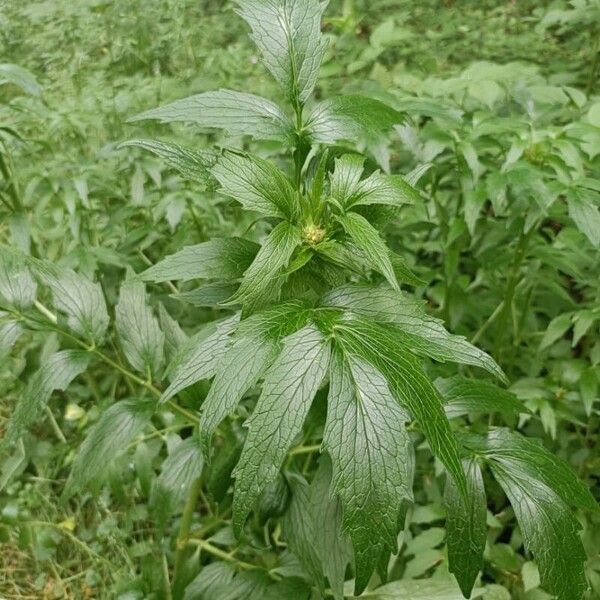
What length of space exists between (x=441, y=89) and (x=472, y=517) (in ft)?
5.36

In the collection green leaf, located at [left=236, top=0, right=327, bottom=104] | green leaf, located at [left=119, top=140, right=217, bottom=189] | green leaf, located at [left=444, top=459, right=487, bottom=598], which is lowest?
green leaf, located at [left=444, top=459, right=487, bottom=598]

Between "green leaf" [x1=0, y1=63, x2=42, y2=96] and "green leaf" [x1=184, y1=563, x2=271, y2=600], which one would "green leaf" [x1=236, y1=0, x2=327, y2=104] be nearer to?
"green leaf" [x1=0, y1=63, x2=42, y2=96]

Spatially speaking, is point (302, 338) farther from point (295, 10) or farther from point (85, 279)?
point (85, 279)

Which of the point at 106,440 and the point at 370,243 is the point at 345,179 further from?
the point at 106,440

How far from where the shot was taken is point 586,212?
156 centimetres

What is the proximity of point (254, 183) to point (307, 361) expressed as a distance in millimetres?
306

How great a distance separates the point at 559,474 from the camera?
105 cm

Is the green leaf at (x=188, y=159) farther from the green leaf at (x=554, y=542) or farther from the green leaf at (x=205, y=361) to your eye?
the green leaf at (x=554, y=542)

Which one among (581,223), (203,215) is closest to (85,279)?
(203,215)

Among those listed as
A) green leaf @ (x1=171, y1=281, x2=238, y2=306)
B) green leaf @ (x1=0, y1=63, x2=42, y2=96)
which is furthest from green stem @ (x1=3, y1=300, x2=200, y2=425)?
green leaf @ (x1=0, y1=63, x2=42, y2=96)

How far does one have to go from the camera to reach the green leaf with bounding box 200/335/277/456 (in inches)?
32.0

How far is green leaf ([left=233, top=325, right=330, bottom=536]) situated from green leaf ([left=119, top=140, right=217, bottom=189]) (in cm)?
33

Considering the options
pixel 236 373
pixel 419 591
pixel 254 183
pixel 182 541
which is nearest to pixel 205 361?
pixel 236 373

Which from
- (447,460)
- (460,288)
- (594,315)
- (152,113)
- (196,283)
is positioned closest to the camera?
(447,460)
